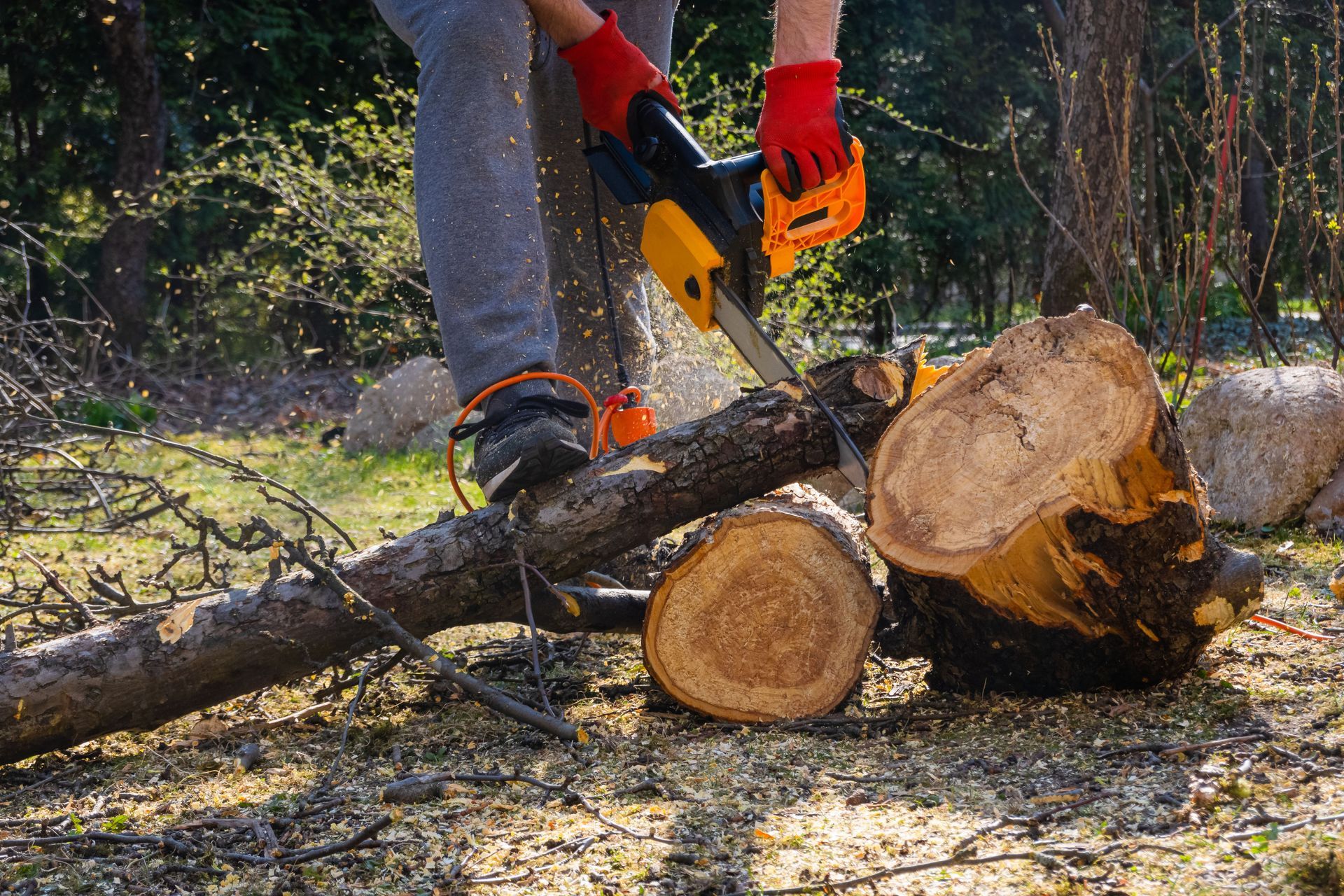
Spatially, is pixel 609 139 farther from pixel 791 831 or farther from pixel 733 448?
pixel 791 831

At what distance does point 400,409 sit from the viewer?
6723 mm

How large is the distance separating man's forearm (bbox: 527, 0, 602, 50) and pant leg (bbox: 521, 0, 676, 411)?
35cm

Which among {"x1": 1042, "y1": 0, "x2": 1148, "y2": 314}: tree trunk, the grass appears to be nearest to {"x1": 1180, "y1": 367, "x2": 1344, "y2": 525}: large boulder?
the grass

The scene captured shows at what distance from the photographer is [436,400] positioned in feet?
22.2

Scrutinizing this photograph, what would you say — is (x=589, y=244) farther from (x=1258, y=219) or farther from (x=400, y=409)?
(x=1258, y=219)

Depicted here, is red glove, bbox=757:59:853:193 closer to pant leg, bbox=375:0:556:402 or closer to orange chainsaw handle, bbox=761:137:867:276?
orange chainsaw handle, bbox=761:137:867:276

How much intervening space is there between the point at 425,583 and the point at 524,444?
0.36m

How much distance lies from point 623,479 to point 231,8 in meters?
8.04

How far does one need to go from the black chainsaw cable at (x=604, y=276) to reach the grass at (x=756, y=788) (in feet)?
2.22

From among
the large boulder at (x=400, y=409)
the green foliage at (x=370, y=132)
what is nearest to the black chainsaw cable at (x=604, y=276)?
the large boulder at (x=400, y=409)

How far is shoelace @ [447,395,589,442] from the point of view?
215cm

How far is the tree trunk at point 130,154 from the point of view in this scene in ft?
27.7

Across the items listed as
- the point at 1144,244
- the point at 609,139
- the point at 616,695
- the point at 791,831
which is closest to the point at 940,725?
the point at 791,831

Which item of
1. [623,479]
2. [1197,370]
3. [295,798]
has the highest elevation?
[623,479]
